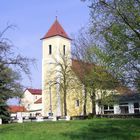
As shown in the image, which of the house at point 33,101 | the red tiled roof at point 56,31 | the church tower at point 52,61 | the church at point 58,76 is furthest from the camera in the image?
the house at point 33,101

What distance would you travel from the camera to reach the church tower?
78188 millimetres

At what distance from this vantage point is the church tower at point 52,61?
78.2m

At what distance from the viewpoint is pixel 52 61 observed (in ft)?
276

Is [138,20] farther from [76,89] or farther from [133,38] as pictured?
[76,89]

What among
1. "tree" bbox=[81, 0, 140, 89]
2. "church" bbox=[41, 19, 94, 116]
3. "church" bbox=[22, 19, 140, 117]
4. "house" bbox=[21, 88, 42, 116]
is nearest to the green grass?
"tree" bbox=[81, 0, 140, 89]

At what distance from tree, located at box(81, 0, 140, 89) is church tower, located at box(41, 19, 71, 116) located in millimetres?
52641

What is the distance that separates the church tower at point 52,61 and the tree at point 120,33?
173 ft

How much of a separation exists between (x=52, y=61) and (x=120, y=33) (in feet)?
210

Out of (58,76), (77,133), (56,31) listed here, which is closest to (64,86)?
(58,76)

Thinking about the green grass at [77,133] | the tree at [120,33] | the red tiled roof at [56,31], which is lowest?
the green grass at [77,133]

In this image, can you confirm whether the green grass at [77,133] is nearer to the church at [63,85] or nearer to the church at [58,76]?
the church at [63,85]

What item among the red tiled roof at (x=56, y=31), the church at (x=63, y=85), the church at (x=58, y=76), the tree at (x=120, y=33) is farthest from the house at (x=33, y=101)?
the tree at (x=120, y=33)

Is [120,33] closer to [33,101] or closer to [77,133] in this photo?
[77,133]

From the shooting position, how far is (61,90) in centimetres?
7088
